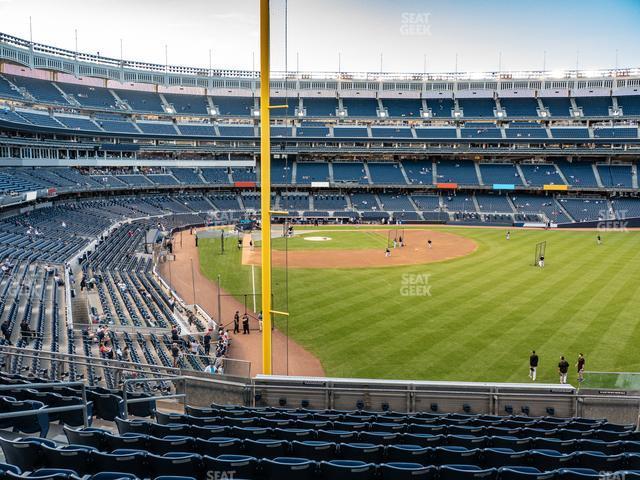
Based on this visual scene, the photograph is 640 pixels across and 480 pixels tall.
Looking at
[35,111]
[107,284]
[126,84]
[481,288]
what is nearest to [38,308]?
[107,284]

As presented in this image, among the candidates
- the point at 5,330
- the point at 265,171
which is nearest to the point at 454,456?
the point at 265,171

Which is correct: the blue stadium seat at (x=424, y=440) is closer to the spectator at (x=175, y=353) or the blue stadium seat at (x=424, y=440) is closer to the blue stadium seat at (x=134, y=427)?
the blue stadium seat at (x=134, y=427)

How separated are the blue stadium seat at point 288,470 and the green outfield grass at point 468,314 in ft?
42.1

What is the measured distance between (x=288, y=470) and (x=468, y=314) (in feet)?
71.9

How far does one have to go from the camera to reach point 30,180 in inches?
1874

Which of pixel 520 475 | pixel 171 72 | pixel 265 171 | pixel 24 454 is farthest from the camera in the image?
pixel 171 72

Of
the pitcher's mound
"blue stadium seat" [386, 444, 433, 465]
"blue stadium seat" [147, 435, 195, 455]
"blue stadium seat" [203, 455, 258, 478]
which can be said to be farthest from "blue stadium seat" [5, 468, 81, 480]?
the pitcher's mound

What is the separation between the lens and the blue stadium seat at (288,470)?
6.45 meters

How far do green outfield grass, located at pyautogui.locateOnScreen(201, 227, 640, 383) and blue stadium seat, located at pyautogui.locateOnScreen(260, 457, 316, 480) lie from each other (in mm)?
12832

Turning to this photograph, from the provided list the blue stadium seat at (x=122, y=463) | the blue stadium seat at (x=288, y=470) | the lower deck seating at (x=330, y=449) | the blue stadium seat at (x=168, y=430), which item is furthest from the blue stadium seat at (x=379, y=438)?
the blue stadium seat at (x=122, y=463)

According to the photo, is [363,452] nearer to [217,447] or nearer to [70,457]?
[217,447]

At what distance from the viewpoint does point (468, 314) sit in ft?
87.0

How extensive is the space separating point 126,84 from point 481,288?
74480 mm

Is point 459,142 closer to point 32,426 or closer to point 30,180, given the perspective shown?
point 30,180
